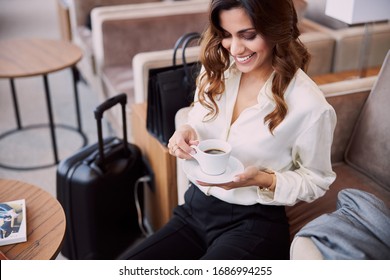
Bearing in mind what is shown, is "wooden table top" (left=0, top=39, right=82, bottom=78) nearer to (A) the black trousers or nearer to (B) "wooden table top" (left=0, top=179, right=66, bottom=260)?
(B) "wooden table top" (left=0, top=179, right=66, bottom=260)

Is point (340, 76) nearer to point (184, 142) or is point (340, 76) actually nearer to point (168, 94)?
point (168, 94)

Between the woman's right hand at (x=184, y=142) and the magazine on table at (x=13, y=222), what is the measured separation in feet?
1.27

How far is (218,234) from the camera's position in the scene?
3.71ft

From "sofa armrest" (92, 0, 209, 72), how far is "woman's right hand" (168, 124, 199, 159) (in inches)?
45.8

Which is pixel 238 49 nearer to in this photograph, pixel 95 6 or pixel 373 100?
pixel 373 100

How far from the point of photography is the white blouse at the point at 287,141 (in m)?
1.03

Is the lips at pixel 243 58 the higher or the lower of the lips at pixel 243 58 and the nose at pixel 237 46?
the lower

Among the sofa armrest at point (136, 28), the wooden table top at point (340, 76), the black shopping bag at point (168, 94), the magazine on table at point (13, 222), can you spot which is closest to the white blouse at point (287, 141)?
the black shopping bag at point (168, 94)

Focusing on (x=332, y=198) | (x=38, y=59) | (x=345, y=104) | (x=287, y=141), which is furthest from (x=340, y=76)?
(x=38, y=59)

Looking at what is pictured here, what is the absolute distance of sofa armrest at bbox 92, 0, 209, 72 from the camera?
2.18m

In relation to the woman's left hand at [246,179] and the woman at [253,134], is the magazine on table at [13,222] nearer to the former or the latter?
the woman at [253,134]

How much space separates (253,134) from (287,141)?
80 millimetres
